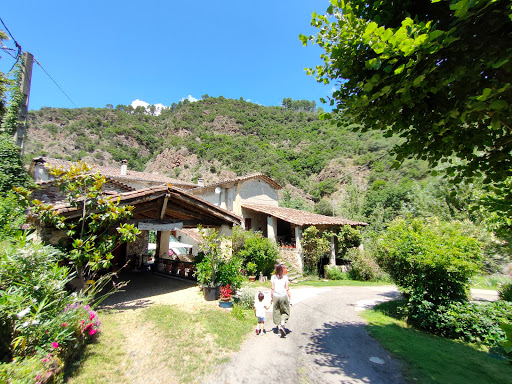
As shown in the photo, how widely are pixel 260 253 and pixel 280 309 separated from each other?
8215 mm

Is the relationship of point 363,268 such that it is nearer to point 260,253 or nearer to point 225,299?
point 260,253

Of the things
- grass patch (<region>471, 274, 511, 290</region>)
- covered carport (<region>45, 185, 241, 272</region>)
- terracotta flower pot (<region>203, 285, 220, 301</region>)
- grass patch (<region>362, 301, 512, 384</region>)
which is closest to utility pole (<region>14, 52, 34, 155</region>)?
covered carport (<region>45, 185, 241, 272</region>)

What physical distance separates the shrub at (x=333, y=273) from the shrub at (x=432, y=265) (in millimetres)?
9035

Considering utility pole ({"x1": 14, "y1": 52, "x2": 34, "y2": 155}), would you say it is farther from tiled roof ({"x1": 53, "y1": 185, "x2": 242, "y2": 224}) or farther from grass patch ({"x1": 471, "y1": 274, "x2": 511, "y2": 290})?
grass patch ({"x1": 471, "y1": 274, "x2": 511, "y2": 290})

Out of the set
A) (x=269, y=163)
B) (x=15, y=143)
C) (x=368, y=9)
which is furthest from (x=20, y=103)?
(x=269, y=163)

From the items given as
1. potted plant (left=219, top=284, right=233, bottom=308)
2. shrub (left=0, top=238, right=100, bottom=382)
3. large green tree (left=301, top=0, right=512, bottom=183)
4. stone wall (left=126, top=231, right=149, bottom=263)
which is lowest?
potted plant (left=219, top=284, right=233, bottom=308)

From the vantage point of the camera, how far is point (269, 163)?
58219 millimetres

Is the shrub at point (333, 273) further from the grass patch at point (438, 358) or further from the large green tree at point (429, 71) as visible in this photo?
the large green tree at point (429, 71)

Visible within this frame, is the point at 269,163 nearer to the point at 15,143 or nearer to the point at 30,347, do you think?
the point at 15,143

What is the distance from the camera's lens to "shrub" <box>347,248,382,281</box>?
56.8 feet

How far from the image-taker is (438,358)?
5.20 metres

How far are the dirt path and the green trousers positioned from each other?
408 millimetres

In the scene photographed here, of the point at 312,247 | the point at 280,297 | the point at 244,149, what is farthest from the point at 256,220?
the point at 244,149

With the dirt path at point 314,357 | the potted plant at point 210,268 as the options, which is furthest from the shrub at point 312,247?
the potted plant at point 210,268
